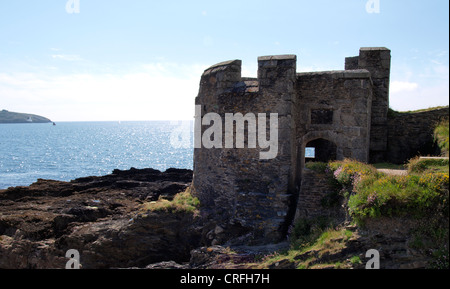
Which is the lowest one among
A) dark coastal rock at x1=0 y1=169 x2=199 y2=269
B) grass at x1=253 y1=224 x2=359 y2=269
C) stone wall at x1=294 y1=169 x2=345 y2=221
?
dark coastal rock at x1=0 y1=169 x2=199 y2=269

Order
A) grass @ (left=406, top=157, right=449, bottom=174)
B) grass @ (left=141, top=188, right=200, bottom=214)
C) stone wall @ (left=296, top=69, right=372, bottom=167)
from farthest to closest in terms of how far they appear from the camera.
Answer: grass @ (left=141, top=188, right=200, bottom=214)
stone wall @ (left=296, top=69, right=372, bottom=167)
grass @ (left=406, top=157, right=449, bottom=174)

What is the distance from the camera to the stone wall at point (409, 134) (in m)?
17.5

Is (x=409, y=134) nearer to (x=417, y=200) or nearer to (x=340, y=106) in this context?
(x=340, y=106)

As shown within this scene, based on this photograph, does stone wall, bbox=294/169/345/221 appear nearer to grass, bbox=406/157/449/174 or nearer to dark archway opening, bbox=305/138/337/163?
grass, bbox=406/157/449/174

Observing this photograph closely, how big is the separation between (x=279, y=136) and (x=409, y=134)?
22.2 ft

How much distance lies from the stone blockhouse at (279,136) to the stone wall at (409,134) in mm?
2166

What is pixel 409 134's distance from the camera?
1798cm

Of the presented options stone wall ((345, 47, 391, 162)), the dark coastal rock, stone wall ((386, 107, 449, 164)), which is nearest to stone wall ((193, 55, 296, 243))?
the dark coastal rock

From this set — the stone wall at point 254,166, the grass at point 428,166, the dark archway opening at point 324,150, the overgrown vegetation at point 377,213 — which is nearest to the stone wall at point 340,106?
the stone wall at point 254,166

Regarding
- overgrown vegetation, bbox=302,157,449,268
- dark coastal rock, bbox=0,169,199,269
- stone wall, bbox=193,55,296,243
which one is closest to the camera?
overgrown vegetation, bbox=302,157,449,268

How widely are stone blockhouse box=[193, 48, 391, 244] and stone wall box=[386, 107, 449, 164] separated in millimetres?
2166

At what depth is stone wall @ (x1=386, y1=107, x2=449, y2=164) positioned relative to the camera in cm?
1752
